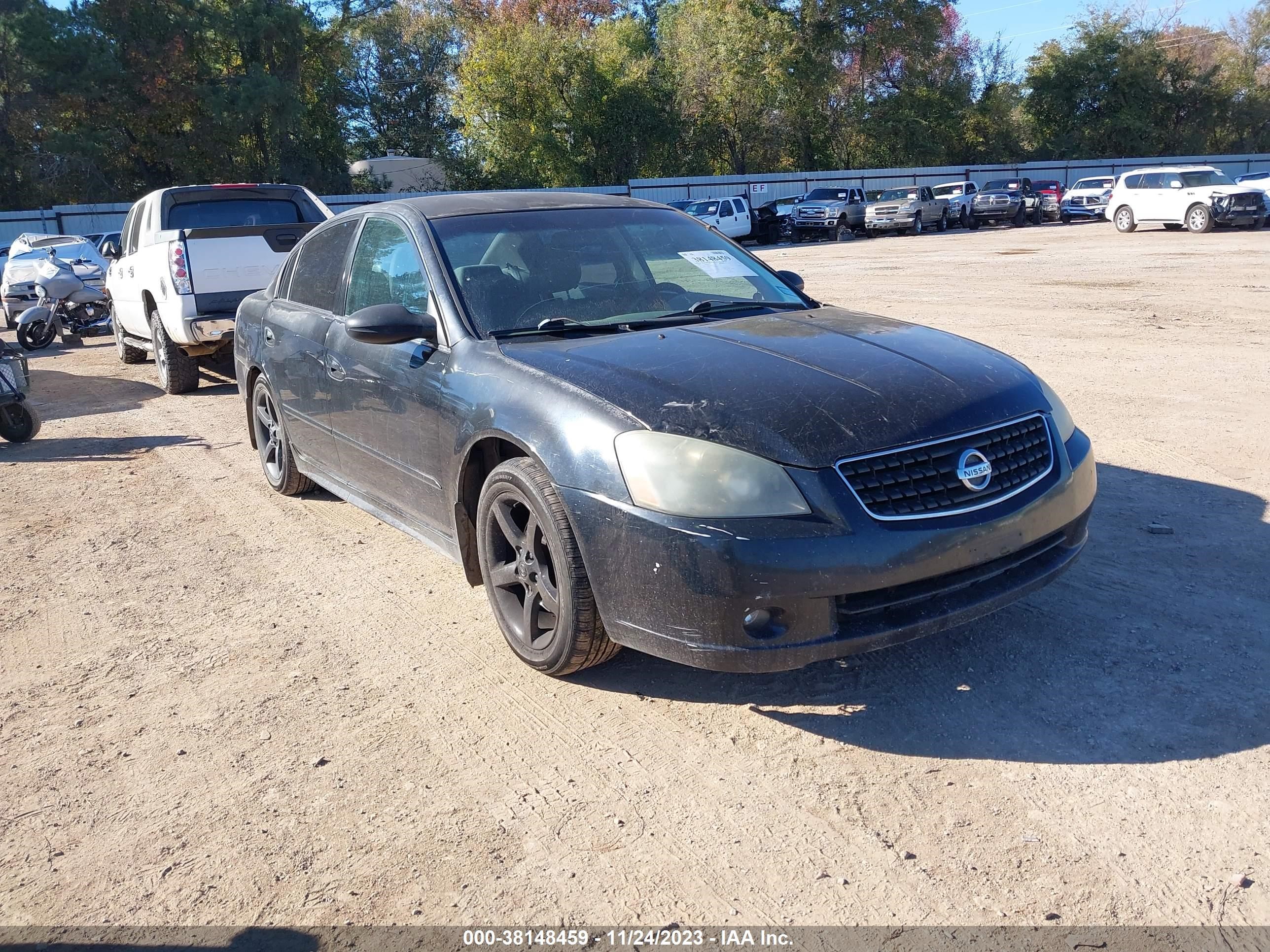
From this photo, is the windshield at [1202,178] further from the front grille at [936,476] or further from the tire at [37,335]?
the front grille at [936,476]

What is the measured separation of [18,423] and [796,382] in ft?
24.0

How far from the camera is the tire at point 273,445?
234 inches

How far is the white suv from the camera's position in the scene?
27.5 m

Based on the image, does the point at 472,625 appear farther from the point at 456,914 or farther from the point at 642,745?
the point at 456,914

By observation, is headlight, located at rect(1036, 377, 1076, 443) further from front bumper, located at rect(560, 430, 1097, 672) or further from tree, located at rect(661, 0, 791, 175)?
tree, located at rect(661, 0, 791, 175)

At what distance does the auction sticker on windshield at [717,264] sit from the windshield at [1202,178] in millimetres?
28435

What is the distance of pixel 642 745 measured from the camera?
10.6 ft

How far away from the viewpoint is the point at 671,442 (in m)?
3.12

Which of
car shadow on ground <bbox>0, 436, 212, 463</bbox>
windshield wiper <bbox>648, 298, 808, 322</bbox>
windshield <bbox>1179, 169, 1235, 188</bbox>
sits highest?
windshield <bbox>1179, 169, 1235, 188</bbox>

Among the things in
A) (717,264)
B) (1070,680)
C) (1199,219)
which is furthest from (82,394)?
(1199,219)

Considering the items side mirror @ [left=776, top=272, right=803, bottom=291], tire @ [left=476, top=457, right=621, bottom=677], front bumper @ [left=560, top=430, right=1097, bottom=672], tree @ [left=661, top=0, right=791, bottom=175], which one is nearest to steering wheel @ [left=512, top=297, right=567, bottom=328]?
tire @ [left=476, top=457, right=621, bottom=677]

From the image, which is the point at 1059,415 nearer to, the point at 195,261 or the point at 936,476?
the point at 936,476

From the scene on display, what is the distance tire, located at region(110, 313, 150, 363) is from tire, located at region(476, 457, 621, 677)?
1016 centimetres

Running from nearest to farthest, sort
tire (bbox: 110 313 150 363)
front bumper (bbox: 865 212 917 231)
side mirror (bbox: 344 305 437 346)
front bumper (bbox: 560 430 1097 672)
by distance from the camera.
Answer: front bumper (bbox: 560 430 1097 672)
side mirror (bbox: 344 305 437 346)
tire (bbox: 110 313 150 363)
front bumper (bbox: 865 212 917 231)
